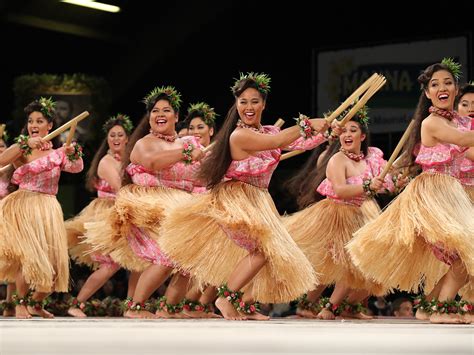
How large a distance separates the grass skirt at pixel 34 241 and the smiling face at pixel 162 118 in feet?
2.27

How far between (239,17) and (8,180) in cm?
369

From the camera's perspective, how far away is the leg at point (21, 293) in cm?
575

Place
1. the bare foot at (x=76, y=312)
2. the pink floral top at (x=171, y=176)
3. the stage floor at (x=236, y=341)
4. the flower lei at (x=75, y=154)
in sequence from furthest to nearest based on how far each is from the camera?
the bare foot at (x=76, y=312) < the flower lei at (x=75, y=154) < the pink floral top at (x=171, y=176) < the stage floor at (x=236, y=341)

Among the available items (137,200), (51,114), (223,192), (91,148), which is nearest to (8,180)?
(51,114)

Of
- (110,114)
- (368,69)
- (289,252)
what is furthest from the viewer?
(110,114)

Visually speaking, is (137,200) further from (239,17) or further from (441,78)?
(239,17)

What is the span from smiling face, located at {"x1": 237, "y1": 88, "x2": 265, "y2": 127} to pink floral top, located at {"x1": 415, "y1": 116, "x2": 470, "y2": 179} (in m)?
0.78

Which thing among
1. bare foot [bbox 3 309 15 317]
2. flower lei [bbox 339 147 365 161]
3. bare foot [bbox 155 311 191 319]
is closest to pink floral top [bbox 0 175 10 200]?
bare foot [bbox 3 309 15 317]

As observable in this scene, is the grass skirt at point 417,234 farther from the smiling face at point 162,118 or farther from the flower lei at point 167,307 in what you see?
the smiling face at point 162,118

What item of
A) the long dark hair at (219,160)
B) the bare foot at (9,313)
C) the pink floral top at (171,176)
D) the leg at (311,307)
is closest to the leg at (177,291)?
the pink floral top at (171,176)

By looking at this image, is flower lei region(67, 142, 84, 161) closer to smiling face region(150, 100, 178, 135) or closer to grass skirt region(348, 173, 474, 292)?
smiling face region(150, 100, 178, 135)

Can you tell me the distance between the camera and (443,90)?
4.96 meters

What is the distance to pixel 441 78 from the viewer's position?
16.4 feet

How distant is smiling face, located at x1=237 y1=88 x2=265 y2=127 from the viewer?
16.9ft
